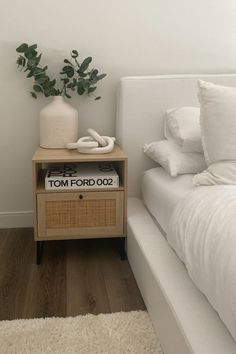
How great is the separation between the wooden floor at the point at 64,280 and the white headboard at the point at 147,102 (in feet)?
2.00

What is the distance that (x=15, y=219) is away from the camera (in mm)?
2713

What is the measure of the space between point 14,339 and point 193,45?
6.45 feet

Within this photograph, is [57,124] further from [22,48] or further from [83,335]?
[83,335]

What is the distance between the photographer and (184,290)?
146 cm

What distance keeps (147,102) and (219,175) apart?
0.85 meters

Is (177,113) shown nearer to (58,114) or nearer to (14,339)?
(58,114)

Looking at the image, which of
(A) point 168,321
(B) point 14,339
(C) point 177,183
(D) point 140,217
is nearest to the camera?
(A) point 168,321

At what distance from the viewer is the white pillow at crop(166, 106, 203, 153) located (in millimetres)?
2145

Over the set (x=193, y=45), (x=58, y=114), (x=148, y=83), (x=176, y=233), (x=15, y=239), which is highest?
(x=193, y=45)

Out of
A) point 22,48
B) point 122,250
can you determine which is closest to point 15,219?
point 122,250

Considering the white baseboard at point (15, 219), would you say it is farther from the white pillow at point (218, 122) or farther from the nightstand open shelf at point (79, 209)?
the white pillow at point (218, 122)

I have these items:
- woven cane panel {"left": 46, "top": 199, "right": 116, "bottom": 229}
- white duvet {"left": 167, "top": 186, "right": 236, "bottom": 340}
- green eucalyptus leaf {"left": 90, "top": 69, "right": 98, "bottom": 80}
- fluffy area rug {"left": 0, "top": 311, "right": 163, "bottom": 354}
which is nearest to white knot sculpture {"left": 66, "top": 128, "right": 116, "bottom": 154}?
woven cane panel {"left": 46, "top": 199, "right": 116, "bottom": 229}

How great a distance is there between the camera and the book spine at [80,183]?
84.0 inches

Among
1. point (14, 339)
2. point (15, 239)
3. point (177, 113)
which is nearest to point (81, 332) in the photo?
point (14, 339)
